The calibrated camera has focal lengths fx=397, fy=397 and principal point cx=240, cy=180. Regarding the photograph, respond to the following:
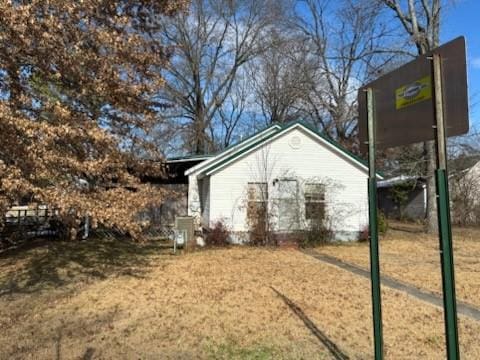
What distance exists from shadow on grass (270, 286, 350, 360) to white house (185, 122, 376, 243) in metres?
7.70

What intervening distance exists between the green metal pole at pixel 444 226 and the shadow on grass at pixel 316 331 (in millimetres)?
1869

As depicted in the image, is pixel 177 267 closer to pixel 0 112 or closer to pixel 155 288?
pixel 155 288

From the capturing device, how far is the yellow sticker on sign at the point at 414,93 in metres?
3.14

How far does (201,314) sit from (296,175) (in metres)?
9.91

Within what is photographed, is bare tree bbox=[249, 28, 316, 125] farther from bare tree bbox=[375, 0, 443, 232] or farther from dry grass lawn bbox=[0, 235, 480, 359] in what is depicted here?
dry grass lawn bbox=[0, 235, 480, 359]

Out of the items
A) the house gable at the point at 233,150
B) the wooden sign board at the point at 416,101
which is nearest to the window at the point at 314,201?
the house gable at the point at 233,150

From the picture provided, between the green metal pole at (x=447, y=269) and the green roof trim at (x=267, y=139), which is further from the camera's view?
the green roof trim at (x=267, y=139)

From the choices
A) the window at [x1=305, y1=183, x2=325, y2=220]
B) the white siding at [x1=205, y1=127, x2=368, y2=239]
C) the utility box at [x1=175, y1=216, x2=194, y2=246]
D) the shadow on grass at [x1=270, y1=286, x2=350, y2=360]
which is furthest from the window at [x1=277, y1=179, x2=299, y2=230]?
the shadow on grass at [x1=270, y1=286, x2=350, y2=360]

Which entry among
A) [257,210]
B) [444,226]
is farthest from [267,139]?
[444,226]

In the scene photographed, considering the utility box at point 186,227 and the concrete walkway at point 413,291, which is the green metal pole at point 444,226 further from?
the utility box at point 186,227

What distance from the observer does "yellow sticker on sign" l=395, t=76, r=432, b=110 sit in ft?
10.3

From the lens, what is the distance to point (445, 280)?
9.62 ft

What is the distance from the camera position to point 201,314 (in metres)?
6.11

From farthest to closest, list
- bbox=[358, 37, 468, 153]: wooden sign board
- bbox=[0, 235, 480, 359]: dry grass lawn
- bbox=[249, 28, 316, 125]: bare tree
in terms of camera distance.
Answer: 1. bbox=[249, 28, 316, 125]: bare tree
2. bbox=[0, 235, 480, 359]: dry grass lawn
3. bbox=[358, 37, 468, 153]: wooden sign board
